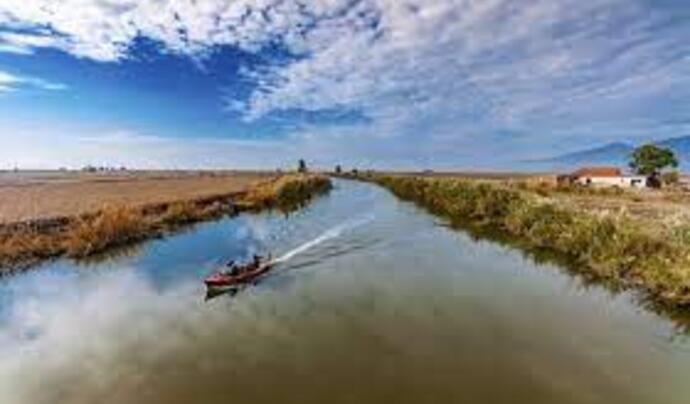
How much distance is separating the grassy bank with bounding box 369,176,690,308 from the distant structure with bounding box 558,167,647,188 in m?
54.3

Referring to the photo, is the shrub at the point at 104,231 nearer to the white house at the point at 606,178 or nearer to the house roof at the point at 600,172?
the white house at the point at 606,178

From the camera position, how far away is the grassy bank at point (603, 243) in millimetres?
21141

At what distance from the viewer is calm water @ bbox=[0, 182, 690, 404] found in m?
13.3

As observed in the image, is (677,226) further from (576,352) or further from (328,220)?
(328,220)

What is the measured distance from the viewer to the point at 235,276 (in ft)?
75.2

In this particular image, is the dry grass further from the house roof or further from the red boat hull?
the house roof

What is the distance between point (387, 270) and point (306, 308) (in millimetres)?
7838

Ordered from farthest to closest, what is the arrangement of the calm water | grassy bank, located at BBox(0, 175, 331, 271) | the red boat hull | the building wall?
the building wall, grassy bank, located at BBox(0, 175, 331, 271), the red boat hull, the calm water

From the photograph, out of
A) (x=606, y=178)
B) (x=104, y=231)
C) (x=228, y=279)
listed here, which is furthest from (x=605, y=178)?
(x=228, y=279)

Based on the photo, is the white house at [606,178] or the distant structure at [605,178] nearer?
the distant structure at [605,178]

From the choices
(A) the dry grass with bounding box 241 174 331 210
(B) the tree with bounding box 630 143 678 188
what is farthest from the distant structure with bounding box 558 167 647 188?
(A) the dry grass with bounding box 241 174 331 210

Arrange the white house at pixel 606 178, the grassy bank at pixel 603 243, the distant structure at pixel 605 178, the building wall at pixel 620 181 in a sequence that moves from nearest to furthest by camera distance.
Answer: the grassy bank at pixel 603 243 < the building wall at pixel 620 181 < the distant structure at pixel 605 178 < the white house at pixel 606 178

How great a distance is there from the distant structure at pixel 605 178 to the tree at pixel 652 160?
2646mm

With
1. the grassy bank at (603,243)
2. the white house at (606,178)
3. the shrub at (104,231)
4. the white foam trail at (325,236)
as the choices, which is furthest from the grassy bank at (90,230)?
the white house at (606,178)
